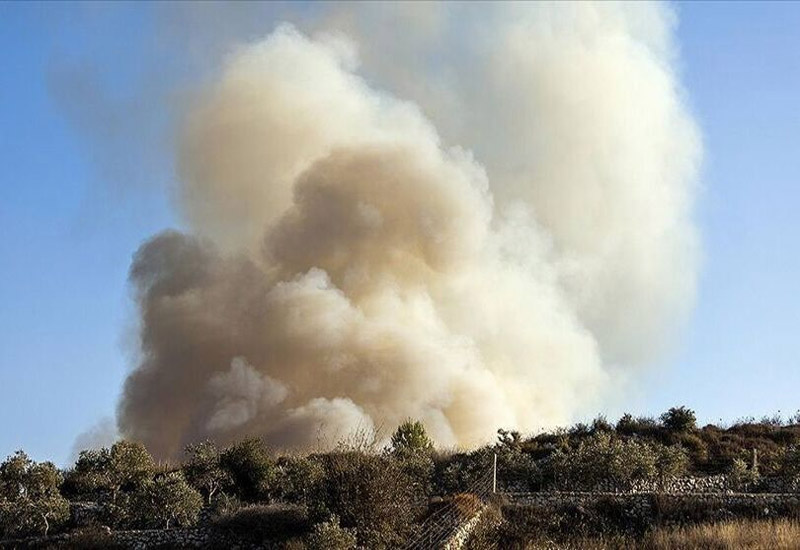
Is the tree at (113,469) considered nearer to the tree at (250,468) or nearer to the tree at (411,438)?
the tree at (250,468)

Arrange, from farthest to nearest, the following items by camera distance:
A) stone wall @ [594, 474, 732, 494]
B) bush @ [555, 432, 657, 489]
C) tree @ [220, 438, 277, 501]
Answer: tree @ [220, 438, 277, 501], bush @ [555, 432, 657, 489], stone wall @ [594, 474, 732, 494]

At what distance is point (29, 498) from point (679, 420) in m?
23.5

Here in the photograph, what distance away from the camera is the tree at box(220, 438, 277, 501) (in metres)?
29.8

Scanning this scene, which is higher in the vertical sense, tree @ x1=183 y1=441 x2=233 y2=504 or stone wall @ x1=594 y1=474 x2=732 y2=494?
tree @ x1=183 y1=441 x2=233 y2=504

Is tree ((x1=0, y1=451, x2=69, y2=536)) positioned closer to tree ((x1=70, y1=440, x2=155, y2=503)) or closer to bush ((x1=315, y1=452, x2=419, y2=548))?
tree ((x1=70, y1=440, x2=155, y2=503))

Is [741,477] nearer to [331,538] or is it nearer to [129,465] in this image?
[331,538]

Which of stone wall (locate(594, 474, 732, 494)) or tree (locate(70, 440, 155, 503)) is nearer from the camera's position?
stone wall (locate(594, 474, 732, 494))

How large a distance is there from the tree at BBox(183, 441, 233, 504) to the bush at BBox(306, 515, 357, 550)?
680cm

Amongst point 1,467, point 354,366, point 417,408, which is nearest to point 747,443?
point 417,408

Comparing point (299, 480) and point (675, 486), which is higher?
point (299, 480)

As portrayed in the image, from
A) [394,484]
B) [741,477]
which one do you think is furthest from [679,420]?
[394,484]

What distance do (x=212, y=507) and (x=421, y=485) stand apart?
19.2 feet

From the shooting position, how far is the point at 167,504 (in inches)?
1045

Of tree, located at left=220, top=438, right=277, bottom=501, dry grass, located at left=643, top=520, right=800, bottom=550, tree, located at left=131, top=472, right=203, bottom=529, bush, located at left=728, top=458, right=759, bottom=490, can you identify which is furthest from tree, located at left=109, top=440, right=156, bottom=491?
bush, located at left=728, top=458, right=759, bottom=490
